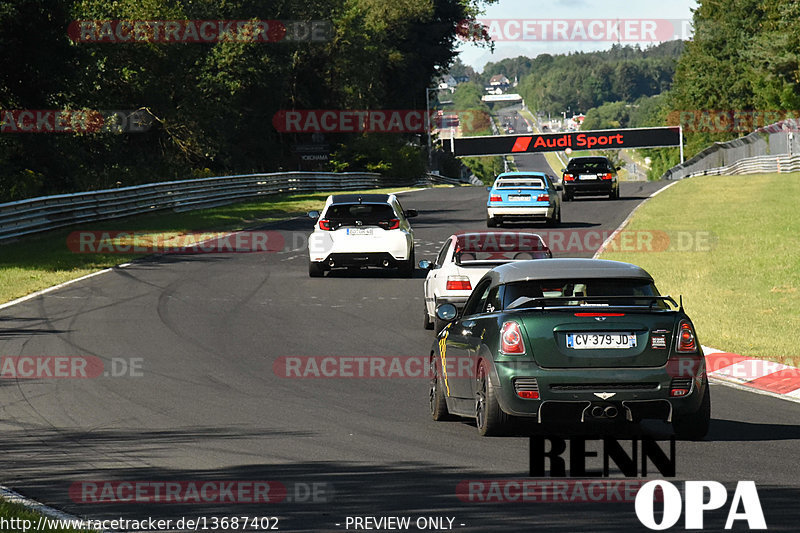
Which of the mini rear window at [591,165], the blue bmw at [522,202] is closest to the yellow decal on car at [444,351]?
the blue bmw at [522,202]

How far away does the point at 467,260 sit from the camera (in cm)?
1636

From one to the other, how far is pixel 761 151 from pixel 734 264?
4566 cm

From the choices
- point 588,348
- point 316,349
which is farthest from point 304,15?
point 588,348

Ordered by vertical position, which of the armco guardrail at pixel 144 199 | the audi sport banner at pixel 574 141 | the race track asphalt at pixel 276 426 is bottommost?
the race track asphalt at pixel 276 426

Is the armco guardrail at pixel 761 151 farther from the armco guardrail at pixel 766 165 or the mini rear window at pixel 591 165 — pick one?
the mini rear window at pixel 591 165

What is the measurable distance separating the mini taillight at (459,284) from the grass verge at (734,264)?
3.07 m

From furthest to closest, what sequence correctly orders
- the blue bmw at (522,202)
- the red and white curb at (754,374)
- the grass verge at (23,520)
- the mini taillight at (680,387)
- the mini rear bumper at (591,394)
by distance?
the blue bmw at (522,202), the red and white curb at (754,374), the mini taillight at (680,387), the mini rear bumper at (591,394), the grass verge at (23,520)

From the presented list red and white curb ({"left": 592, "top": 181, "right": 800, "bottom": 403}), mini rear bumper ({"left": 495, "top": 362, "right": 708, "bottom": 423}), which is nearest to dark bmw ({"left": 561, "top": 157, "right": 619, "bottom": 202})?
red and white curb ({"left": 592, "top": 181, "right": 800, "bottom": 403})

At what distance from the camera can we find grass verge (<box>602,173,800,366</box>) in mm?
15297

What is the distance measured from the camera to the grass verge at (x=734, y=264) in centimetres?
1530

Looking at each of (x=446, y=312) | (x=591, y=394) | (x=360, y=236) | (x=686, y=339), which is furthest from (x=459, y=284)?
(x=360, y=236)

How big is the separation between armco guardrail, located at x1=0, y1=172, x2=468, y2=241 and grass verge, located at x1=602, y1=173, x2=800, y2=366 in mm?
13800

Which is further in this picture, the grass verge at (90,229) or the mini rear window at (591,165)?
the mini rear window at (591,165)

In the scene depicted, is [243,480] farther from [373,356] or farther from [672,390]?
[373,356]
